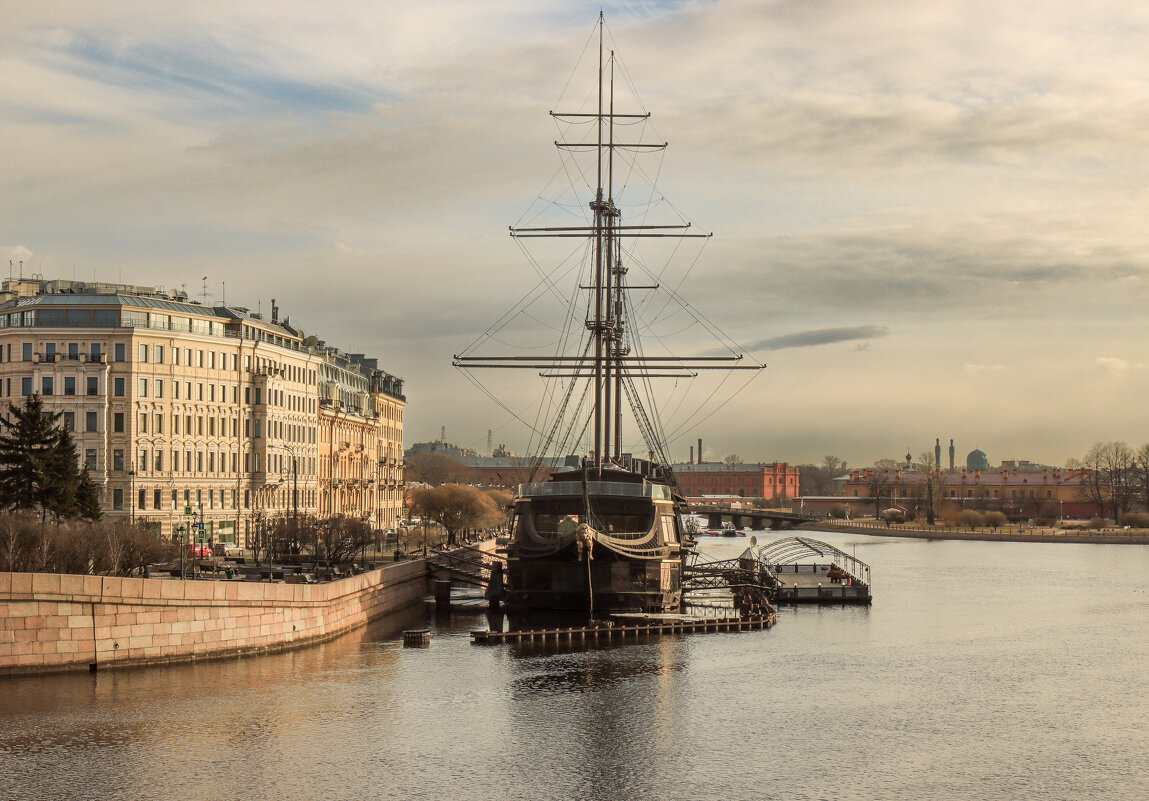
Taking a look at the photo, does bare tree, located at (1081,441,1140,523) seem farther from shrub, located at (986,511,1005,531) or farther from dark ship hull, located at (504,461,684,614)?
dark ship hull, located at (504,461,684,614)

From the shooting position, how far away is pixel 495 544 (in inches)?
3917

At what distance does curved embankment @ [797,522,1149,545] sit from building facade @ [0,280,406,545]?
3027 inches

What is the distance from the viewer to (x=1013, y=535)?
451 feet

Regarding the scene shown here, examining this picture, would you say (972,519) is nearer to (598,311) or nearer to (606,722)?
(598,311)

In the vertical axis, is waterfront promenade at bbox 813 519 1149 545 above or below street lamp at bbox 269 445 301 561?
below

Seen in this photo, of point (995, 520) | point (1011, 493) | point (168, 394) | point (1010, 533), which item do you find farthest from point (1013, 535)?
point (168, 394)

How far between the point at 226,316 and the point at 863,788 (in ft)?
195

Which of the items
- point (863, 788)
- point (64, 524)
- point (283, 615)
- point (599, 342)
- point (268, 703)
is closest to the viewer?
point (863, 788)

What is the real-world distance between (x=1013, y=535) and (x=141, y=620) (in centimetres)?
11657

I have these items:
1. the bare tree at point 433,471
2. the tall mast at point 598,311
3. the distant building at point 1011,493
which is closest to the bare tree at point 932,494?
the distant building at point 1011,493

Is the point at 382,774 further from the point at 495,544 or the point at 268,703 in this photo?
the point at 495,544

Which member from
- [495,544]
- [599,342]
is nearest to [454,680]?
[599,342]

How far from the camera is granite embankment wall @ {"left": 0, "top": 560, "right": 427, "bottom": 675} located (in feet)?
110

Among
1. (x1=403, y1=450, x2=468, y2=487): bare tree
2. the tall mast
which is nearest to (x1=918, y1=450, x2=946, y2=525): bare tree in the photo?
(x1=403, y1=450, x2=468, y2=487): bare tree
